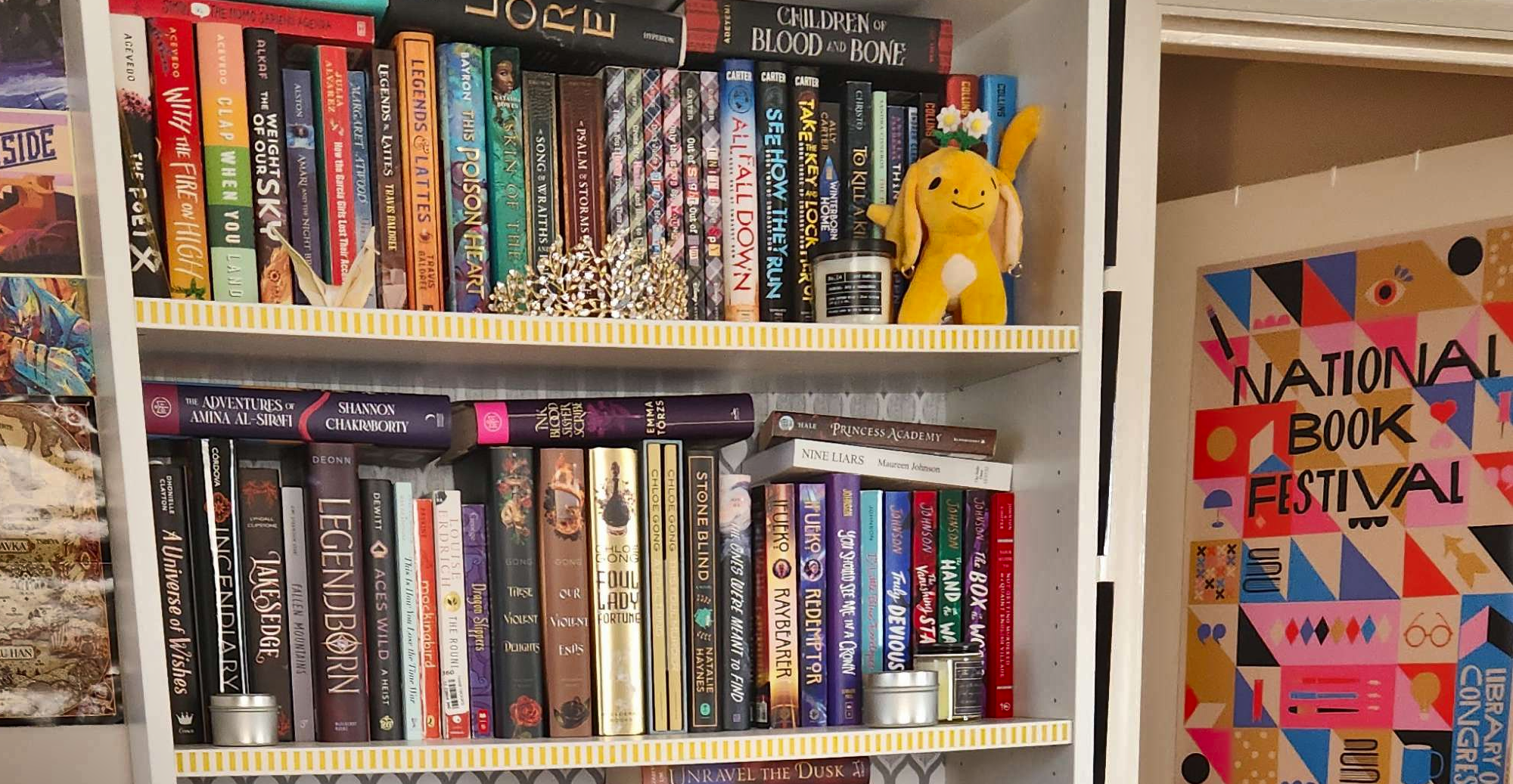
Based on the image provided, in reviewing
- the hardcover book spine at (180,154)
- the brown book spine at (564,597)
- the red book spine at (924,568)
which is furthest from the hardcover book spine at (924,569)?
the hardcover book spine at (180,154)

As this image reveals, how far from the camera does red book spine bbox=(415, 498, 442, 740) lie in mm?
1097

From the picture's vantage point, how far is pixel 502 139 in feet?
3.65

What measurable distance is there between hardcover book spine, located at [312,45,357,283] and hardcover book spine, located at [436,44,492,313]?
0.26ft

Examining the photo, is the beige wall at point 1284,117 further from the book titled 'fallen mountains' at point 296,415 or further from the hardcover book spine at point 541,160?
the book titled 'fallen mountains' at point 296,415

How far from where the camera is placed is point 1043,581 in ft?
3.96

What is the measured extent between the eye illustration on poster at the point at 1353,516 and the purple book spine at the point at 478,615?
96 cm

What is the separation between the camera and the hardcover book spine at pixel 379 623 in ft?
3.54

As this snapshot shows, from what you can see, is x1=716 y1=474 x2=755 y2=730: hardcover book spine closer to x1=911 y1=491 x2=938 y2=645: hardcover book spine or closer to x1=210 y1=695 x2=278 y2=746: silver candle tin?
x1=911 y1=491 x2=938 y2=645: hardcover book spine

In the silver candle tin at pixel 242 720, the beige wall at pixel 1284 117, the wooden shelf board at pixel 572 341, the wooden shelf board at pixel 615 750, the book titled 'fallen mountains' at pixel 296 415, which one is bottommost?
the wooden shelf board at pixel 615 750

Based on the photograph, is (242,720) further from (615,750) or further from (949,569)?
(949,569)

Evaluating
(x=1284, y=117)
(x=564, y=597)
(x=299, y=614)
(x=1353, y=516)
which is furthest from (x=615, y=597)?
(x=1284, y=117)

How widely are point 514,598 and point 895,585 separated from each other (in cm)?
36

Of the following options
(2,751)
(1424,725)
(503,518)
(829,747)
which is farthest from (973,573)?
(2,751)

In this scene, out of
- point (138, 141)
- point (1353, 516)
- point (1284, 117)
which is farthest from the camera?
point (1284, 117)
